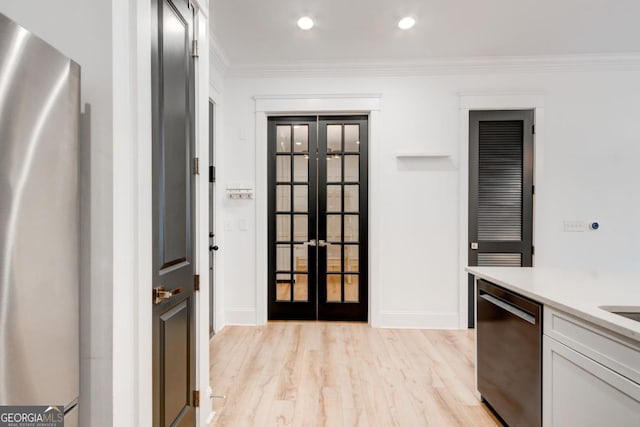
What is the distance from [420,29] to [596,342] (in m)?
2.67

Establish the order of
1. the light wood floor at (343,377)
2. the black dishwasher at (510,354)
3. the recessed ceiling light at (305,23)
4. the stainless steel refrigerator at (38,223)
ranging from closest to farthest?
the stainless steel refrigerator at (38,223) < the black dishwasher at (510,354) < the light wood floor at (343,377) < the recessed ceiling light at (305,23)

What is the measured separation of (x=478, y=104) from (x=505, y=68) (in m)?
0.50

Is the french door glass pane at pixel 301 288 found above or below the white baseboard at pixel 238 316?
above

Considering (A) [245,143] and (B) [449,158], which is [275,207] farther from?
(B) [449,158]

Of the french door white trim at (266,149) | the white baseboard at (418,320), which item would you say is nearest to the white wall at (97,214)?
the french door white trim at (266,149)

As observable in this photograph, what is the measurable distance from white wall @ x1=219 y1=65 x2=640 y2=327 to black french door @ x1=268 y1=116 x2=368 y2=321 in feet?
0.77

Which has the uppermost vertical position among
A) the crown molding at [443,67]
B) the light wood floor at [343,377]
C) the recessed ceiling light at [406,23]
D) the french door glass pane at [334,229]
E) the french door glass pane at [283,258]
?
the recessed ceiling light at [406,23]

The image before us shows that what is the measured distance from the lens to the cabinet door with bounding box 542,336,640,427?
1001 mm

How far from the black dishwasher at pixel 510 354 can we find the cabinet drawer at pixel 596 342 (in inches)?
3.5

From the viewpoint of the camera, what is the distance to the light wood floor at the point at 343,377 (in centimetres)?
182

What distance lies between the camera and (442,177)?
3.19 metres

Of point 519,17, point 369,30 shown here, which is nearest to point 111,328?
point 369,30

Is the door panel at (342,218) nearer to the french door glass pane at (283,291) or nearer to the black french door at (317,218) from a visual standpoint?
the black french door at (317,218)

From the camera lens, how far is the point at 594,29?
8.70 feet
